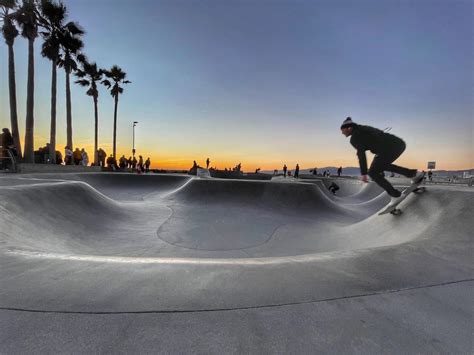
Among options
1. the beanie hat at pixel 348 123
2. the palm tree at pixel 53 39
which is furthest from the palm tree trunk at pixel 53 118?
the beanie hat at pixel 348 123

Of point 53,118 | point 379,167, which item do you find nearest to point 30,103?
point 53,118

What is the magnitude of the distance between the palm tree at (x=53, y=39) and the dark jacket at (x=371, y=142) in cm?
2102

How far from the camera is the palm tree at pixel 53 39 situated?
18.2m

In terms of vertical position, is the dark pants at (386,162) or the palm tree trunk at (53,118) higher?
the palm tree trunk at (53,118)

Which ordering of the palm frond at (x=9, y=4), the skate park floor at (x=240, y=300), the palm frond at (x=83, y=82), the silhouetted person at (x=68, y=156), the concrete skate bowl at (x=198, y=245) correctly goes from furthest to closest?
1. the palm frond at (x=83, y=82)
2. the silhouetted person at (x=68, y=156)
3. the palm frond at (x=9, y=4)
4. the concrete skate bowl at (x=198, y=245)
5. the skate park floor at (x=240, y=300)

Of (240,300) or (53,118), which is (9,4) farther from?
(240,300)

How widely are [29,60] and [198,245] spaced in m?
18.6

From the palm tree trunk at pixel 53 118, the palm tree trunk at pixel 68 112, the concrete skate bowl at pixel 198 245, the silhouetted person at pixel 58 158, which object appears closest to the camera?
the concrete skate bowl at pixel 198 245

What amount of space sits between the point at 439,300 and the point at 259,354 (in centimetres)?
156

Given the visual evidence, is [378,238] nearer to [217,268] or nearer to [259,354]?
[217,268]

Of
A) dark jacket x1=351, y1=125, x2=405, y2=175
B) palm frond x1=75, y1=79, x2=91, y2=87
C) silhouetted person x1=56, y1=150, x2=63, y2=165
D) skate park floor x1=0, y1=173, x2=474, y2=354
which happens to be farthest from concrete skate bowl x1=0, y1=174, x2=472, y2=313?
palm frond x1=75, y1=79, x2=91, y2=87

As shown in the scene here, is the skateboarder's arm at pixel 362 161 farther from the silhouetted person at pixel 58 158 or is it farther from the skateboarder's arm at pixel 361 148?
the silhouetted person at pixel 58 158

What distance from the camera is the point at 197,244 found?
5.81 m

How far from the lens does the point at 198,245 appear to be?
575 centimetres
